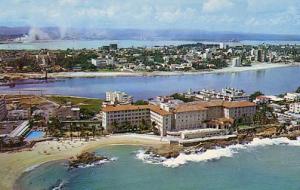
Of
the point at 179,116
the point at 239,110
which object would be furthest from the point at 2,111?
the point at 239,110

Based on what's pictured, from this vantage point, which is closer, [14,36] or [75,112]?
[75,112]

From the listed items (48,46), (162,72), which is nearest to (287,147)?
(162,72)

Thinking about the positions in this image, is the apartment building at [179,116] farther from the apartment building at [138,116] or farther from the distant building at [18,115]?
the distant building at [18,115]

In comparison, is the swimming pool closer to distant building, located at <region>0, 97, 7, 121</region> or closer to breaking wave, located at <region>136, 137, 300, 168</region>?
distant building, located at <region>0, 97, 7, 121</region>

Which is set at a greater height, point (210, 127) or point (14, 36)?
point (14, 36)

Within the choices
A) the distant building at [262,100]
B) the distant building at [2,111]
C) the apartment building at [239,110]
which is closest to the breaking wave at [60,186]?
the distant building at [2,111]

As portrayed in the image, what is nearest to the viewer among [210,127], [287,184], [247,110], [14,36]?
[287,184]

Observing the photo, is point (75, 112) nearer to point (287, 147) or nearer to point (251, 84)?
point (287, 147)

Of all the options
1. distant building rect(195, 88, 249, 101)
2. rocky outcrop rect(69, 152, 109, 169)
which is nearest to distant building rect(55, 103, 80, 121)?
rocky outcrop rect(69, 152, 109, 169)
